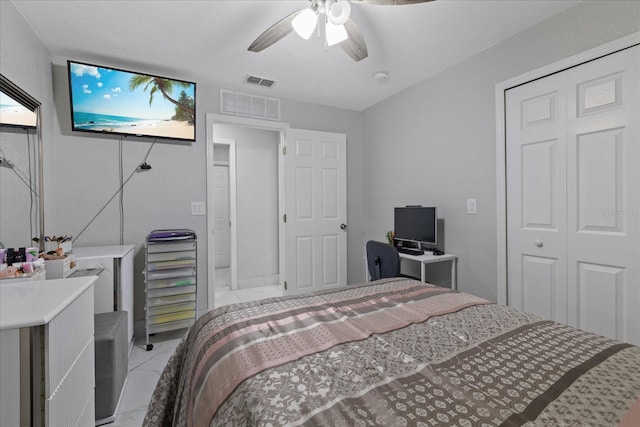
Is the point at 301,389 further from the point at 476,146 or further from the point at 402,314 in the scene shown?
the point at 476,146

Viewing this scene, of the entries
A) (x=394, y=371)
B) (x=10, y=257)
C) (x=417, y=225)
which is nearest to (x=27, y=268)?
(x=10, y=257)

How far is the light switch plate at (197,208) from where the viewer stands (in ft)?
10.1

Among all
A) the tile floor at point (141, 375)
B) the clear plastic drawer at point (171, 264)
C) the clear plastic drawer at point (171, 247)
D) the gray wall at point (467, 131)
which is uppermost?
the gray wall at point (467, 131)

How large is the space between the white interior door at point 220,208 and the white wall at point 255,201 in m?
1.09

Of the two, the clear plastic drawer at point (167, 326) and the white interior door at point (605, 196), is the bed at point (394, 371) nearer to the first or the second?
the white interior door at point (605, 196)

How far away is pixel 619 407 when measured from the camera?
0.72 m

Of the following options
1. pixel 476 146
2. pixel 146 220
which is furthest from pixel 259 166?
pixel 476 146

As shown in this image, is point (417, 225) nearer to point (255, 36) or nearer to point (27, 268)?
point (255, 36)

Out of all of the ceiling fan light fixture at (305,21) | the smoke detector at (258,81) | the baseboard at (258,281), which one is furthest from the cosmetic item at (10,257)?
the baseboard at (258,281)

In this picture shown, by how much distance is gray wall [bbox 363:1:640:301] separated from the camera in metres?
1.95

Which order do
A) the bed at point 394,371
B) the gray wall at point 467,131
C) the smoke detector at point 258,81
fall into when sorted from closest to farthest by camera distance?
the bed at point 394,371 → the gray wall at point 467,131 → the smoke detector at point 258,81

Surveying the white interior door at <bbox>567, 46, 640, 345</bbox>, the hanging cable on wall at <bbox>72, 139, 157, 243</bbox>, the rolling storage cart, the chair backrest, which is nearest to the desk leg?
the chair backrest

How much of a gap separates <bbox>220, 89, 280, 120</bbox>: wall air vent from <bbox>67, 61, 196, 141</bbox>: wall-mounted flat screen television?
0.40 meters

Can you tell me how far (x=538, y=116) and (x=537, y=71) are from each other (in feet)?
1.09
